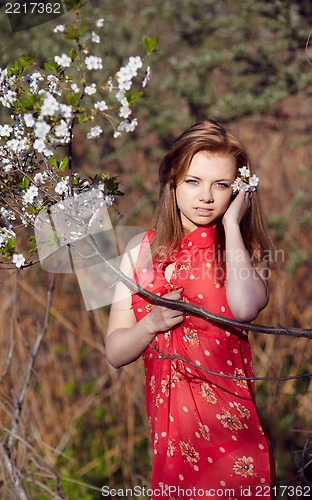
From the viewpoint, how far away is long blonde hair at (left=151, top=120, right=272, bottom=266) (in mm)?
1648

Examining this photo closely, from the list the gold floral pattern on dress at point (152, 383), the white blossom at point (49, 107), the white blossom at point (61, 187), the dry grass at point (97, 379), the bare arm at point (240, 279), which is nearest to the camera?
the white blossom at point (49, 107)

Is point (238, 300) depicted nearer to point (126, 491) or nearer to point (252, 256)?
point (252, 256)

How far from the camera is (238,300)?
1.56 meters

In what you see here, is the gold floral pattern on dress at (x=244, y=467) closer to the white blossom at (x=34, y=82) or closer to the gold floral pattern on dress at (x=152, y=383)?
the gold floral pattern on dress at (x=152, y=383)

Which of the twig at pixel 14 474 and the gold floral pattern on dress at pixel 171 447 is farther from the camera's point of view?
the twig at pixel 14 474

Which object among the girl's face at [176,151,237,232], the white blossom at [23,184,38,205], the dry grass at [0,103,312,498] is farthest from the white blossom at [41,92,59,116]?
the dry grass at [0,103,312,498]

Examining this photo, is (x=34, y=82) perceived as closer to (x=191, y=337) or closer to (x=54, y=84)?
(x=54, y=84)

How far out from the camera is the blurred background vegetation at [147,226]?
3.11m

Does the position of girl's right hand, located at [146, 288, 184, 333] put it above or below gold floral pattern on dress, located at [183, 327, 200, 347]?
above

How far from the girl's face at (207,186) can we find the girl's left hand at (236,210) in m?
0.02

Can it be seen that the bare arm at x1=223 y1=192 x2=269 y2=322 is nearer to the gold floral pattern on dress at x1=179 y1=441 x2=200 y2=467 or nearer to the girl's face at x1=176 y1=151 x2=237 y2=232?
the girl's face at x1=176 y1=151 x2=237 y2=232

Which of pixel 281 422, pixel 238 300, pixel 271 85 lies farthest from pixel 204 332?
pixel 271 85

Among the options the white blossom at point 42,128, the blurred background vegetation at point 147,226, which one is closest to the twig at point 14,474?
the blurred background vegetation at point 147,226

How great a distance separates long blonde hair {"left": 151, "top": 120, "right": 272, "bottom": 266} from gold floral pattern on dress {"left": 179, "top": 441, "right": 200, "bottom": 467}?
0.47m
